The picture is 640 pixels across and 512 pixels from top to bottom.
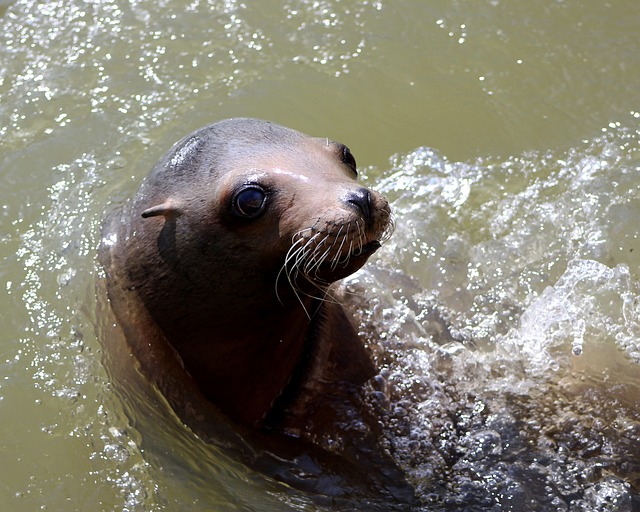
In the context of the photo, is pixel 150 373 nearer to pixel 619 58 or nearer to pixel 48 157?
pixel 48 157

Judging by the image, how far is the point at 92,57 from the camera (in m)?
6.95

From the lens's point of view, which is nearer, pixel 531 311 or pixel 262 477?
pixel 262 477

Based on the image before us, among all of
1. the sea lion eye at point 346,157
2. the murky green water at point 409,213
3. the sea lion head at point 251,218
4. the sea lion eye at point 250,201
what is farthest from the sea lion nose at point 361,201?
the murky green water at point 409,213

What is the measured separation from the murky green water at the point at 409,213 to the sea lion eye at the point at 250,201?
1.14 meters

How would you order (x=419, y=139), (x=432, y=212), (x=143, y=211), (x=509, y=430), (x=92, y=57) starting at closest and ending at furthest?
(x=143, y=211)
(x=509, y=430)
(x=432, y=212)
(x=419, y=139)
(x=92, y=57)

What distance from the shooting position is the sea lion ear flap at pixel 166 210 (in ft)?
13.5

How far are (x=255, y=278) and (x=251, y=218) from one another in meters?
0.26

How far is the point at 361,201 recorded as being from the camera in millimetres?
3768

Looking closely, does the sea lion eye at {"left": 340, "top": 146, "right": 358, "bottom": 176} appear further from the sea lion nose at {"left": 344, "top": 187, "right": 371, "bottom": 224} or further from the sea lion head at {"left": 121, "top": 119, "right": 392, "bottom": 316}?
the sea lion nose at {"left": 344, "top": 187, "right": 371, "bottom": 224}

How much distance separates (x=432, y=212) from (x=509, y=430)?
171 cm

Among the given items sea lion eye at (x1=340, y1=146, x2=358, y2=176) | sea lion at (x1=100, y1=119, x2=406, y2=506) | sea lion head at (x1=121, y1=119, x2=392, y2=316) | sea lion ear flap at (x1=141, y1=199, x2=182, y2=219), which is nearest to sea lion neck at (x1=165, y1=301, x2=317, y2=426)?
sea lion at (x1=100, y1=119, x2=406, y2=506)

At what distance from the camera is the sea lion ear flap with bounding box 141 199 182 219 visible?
4.11 meters

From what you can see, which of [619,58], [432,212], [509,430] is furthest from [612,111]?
[509,430]

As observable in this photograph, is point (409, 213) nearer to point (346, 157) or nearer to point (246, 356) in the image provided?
point (346, 157)
